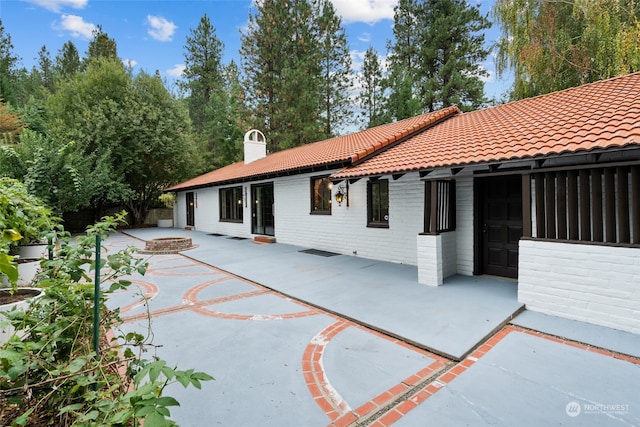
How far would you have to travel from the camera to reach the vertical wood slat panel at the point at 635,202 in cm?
343

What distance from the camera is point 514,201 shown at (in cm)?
536

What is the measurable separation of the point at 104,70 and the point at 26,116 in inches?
225

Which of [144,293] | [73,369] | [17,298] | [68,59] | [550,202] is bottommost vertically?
[144,293]

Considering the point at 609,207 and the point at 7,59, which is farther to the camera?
the point at 7,59

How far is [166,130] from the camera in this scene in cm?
1794

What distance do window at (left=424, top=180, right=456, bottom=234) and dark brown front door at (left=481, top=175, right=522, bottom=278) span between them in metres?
0.58

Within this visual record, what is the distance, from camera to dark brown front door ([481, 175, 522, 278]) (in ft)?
17.6

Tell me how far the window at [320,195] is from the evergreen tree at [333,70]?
1079 cm

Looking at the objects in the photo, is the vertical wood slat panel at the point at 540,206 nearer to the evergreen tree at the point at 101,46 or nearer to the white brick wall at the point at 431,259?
the white brick wall at the point at 431,259

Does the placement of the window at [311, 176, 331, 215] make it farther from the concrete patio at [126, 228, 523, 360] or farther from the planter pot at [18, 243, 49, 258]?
the planter pot at [18, 243, 49, 258]

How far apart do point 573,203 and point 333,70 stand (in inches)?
726

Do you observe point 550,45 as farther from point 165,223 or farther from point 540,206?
point 165,223

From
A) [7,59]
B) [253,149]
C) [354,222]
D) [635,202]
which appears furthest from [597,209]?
[7,59]

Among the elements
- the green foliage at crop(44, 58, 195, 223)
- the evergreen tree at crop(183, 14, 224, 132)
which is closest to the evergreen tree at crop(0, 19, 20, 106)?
the evergreen tree at crop(183, 14, 224, 132)
